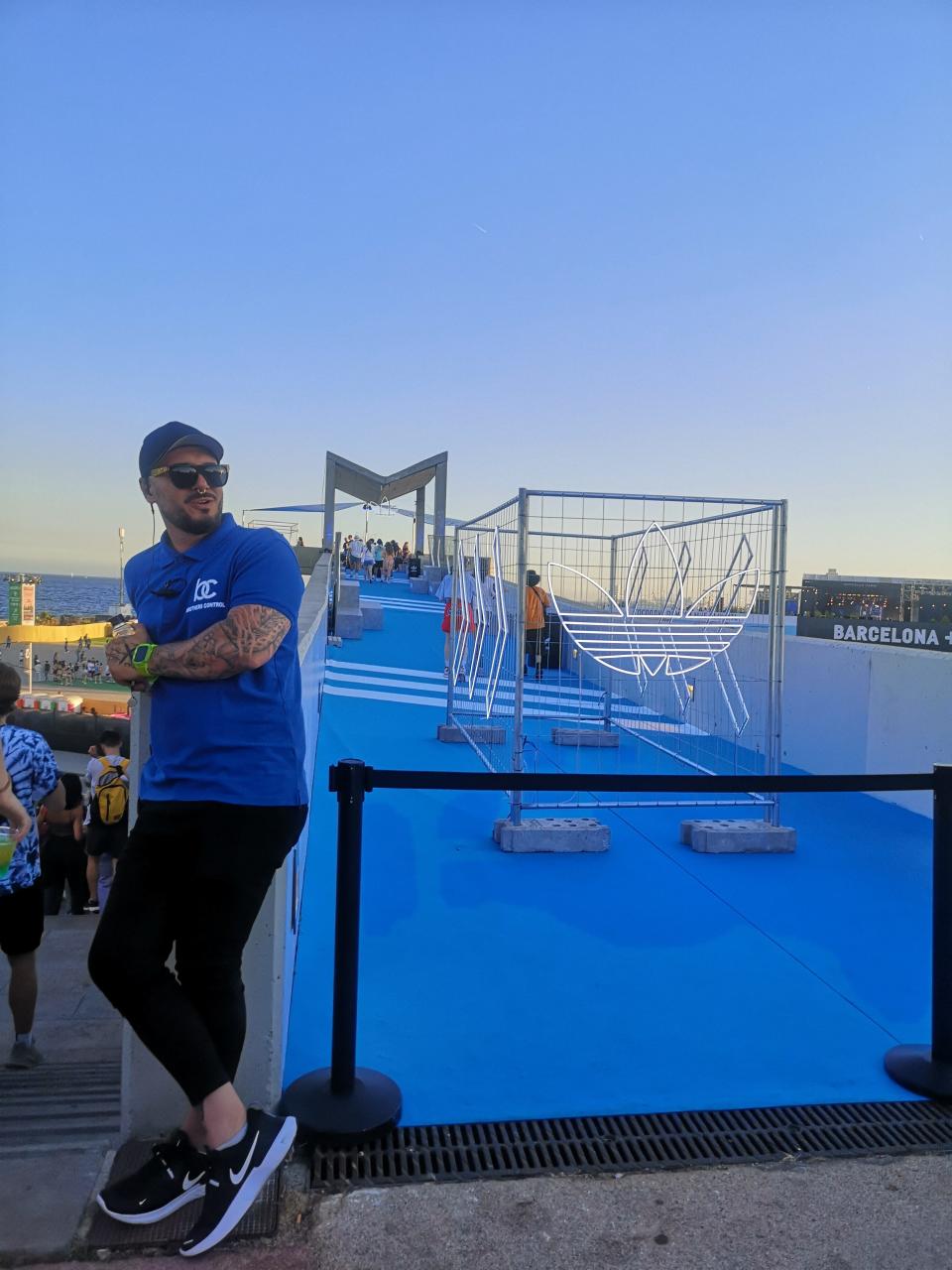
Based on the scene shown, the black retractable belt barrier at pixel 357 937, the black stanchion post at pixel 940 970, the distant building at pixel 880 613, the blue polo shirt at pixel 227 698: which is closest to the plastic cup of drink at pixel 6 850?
the black retractable belt barrier at pixel 357 937

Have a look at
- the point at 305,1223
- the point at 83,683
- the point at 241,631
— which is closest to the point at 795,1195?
the point at 305,1223

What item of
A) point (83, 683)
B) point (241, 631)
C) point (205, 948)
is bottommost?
point (83, 683)

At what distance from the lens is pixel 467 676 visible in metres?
9.75

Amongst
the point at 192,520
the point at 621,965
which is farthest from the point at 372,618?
the point at 192,520

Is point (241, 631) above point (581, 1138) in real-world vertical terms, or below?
above

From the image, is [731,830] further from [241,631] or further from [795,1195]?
[241,631]

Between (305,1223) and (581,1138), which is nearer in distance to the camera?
(305,1223)

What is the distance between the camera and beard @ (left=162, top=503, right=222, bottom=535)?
8.26ft

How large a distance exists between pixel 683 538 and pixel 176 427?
583cm

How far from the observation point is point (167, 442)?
2537 mm

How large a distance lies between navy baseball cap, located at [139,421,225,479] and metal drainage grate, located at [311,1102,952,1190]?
2015 millimetres

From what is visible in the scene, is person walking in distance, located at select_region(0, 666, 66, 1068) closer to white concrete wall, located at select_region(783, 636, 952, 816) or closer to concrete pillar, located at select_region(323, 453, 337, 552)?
white concrete wall, located at select_region(783, 636, 952, 816)

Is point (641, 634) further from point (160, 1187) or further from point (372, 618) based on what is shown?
point (372, 618)

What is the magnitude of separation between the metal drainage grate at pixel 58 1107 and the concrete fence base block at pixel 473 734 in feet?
16.0
